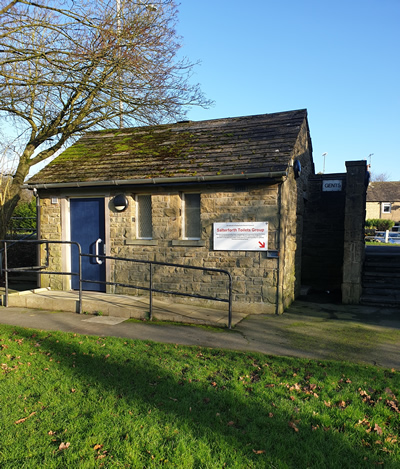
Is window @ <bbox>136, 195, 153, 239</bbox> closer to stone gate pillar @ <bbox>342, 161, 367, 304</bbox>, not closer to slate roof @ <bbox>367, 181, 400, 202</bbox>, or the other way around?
stone gate pillar @ <bbox>342, 161, 367, 304</bbox>

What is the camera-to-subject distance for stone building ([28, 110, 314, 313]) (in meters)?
8.61

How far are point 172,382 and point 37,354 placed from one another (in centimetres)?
220

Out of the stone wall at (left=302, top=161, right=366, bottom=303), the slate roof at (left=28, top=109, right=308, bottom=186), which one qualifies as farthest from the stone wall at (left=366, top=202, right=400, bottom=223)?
the slate roof at (left=28, top=109, right=308, bottom=186)

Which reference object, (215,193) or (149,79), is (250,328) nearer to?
(215,193)

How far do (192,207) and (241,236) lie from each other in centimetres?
152

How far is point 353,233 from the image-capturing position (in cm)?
988

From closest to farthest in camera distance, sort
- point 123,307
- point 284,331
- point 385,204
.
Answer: point 284,331 < point 123,307 < point 385,204

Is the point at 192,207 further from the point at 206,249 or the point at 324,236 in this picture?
the point at 324,236

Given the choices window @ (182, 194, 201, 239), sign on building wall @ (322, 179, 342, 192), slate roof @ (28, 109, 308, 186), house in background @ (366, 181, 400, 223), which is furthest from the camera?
house in background @ (366, 181, 400, 223)

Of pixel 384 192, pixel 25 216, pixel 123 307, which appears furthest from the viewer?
pixel 384 192

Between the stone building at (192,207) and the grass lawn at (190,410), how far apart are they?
330 centimetres

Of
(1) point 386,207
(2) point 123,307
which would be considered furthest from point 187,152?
(1) point 386,207

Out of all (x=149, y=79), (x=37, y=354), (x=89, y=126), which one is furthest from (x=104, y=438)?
(x=89, y=126)

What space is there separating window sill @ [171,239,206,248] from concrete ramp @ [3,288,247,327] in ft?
4.59
